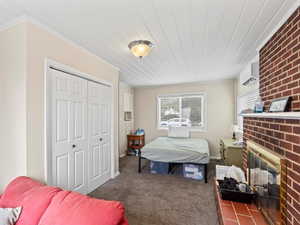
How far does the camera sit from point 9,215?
1197 millimetres

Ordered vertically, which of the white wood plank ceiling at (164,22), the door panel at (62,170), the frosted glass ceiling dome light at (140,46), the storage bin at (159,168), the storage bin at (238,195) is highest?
the white wood plank ceiling at (164,22)

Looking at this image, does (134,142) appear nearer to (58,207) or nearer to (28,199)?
(28,199)

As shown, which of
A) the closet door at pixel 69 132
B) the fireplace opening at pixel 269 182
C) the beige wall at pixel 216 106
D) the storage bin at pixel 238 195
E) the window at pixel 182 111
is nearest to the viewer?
the fireplace opening at pixel 269 182

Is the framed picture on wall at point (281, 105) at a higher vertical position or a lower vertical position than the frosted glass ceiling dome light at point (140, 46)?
lower

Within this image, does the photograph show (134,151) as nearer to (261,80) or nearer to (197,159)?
(197,159)

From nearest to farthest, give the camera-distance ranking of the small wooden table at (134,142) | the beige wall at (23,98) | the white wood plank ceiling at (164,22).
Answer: the white wood plank ceiling at (164,22) < the beige wall at (23,98) < the small wooden table at (134,142)

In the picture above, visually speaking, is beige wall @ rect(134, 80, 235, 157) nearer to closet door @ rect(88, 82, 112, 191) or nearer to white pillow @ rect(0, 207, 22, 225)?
closet door @ rect(88, 82, 112, 191)

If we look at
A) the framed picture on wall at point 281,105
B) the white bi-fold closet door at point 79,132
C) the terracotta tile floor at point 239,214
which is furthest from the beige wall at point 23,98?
the framed picture on wall at point 281,105

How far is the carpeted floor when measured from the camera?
83.0 inches

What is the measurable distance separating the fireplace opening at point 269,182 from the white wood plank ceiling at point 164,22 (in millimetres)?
1454

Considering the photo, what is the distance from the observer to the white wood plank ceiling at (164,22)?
1505mm

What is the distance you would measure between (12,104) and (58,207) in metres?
1.38

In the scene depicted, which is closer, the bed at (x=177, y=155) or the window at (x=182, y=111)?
the bed at (x=177, y=155)

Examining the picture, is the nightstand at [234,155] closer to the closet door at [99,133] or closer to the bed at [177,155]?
the bed at [177,155]
